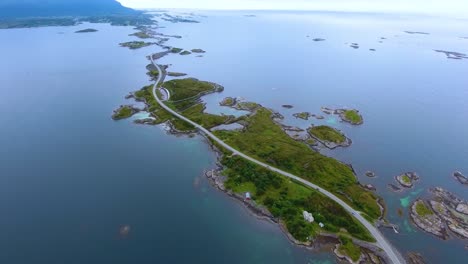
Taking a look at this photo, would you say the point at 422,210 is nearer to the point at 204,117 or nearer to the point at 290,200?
the point at 290,200

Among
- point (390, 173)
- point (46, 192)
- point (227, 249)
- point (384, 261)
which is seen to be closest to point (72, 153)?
point (46, 192)

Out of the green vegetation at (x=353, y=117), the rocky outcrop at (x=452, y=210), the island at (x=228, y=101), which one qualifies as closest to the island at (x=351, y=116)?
the green vegetation at (x=353, y=117)

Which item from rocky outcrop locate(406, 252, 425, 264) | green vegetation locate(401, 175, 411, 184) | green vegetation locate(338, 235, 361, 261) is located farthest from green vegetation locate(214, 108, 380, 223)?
green vegetation locate(401, 175, 411, 184)

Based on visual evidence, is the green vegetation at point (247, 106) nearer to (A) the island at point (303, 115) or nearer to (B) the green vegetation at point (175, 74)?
(A) the island at point (303, 115)

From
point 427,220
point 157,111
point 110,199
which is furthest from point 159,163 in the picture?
point 427,220

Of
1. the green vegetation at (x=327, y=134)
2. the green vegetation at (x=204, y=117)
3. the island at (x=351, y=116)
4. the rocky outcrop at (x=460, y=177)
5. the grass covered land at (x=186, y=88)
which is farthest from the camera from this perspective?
the grass covered land at (x=186, y=88)

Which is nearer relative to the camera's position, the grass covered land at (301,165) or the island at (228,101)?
the grass covered land at (301,165)
